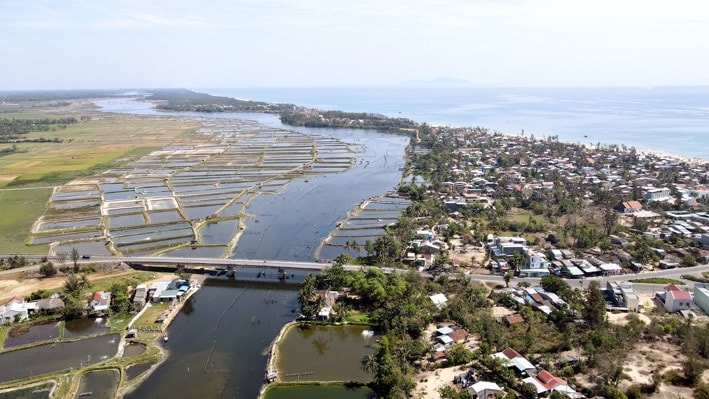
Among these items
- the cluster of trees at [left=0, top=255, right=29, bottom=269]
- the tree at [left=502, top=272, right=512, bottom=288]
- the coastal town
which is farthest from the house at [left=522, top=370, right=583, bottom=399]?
the cluster of trees at [left=0, top=255, right=29, bottom=269]

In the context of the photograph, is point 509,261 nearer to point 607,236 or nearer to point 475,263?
point 475,263

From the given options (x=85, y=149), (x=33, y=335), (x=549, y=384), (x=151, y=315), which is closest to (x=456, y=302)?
(x=549, y=384)

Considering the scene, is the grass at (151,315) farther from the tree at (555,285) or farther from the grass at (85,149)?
the grass at (85,149)

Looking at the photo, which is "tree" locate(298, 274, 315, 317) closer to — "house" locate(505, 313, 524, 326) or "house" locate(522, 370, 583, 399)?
"house" locate(505, 313, 524, 326)

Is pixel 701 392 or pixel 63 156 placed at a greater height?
pixel 63 156

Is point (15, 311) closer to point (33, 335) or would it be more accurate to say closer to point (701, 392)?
point (33, 335)

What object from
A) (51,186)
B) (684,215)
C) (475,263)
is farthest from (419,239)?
(51,186)
